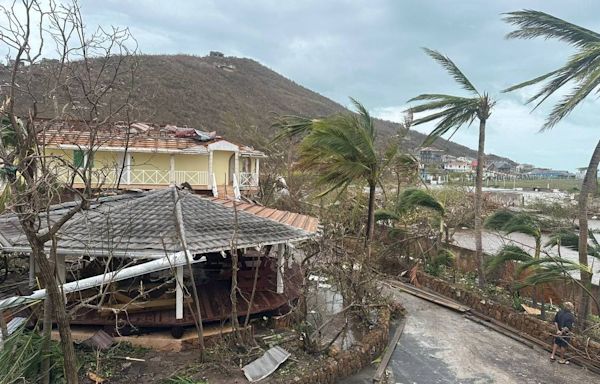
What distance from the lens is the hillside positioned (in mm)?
45250

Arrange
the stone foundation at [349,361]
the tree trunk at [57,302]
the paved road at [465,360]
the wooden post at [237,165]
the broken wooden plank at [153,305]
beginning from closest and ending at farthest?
the tree trunk at [57,302] → the stone foundation at [349,361] → the paved road at [465,360] → the broken wooden plank at [153,305] → the wooden post at [237,165]

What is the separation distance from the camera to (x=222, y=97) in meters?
60.4

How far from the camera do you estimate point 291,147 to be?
21406mm

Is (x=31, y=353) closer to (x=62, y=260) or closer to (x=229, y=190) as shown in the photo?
(x=62, y=260)

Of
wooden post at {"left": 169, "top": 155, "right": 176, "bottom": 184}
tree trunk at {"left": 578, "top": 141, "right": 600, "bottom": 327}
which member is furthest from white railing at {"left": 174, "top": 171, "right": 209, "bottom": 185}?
tree trunk at {"left": 578, "top": 141, "right": 600, "bottom": 327}

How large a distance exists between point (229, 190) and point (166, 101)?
33.1 metres

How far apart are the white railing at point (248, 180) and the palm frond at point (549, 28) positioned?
53.0ft

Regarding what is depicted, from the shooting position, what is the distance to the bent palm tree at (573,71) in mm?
8641

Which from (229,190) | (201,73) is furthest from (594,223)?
(201,73)

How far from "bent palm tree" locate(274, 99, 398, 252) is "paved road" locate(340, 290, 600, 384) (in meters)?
2.85

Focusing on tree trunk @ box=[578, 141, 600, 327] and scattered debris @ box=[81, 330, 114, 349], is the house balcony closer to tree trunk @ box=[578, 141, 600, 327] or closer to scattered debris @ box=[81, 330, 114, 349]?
scattered debris @ box=[81, 330, 114, 349]

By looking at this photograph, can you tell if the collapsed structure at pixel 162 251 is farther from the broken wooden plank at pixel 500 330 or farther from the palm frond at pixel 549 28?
the palm frond at pixel 549 28

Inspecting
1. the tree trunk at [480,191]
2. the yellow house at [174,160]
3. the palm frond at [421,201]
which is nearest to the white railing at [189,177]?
the yellow house at [174,160]

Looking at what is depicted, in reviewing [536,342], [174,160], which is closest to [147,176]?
[174,160]
